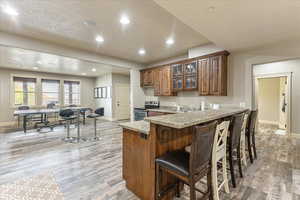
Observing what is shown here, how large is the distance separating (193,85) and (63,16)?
11.3ft

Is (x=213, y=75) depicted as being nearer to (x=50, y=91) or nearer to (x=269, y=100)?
(x=269, y=100)

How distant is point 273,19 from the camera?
6.79 ft

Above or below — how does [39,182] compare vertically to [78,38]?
below

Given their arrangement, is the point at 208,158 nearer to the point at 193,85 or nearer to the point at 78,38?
the point at 193,85

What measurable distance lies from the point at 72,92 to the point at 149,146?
28.0 feet

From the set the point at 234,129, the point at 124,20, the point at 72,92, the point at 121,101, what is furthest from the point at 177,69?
the point at 72,92

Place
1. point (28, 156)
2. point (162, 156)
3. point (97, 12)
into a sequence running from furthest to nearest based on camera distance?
1. point (28, 156)
2. point (97, 12)
3. point (162, 156)

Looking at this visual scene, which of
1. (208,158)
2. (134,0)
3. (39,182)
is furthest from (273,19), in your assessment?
(39,182)

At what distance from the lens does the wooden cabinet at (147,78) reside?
5337 millimetres

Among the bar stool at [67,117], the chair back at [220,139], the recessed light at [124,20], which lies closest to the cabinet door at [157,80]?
the recessed light at [124,20]

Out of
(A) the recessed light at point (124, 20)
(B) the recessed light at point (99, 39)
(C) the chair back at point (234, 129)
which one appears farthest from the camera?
(B) the recessed light at point (99, 39)

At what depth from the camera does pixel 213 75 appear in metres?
3.60

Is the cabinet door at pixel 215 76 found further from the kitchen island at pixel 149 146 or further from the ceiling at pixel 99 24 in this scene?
the kitchen island at pixel 149 146

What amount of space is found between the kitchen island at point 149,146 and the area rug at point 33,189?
3.23ft
